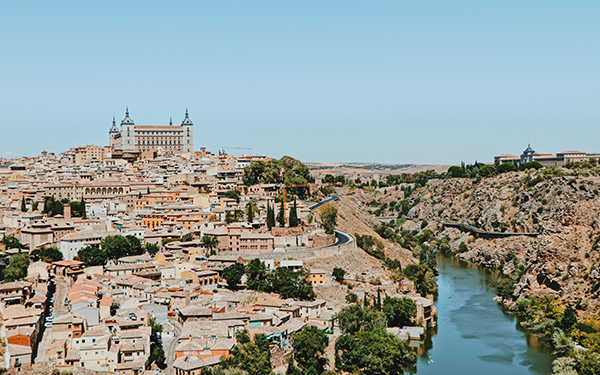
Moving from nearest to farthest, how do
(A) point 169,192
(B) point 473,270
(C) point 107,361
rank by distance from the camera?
(C) point 107,361
(A) point 169,192
(B) point 473,270

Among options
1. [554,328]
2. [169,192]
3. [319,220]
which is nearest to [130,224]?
[169,192]

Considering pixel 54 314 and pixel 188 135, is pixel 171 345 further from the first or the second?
pixel 188 135

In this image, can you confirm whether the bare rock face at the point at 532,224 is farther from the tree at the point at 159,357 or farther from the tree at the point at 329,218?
the tree at the point at 159,357

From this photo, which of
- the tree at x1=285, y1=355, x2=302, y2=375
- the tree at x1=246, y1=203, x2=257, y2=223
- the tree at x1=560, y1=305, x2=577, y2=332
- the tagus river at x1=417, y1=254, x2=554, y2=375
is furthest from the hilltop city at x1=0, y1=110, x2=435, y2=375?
the tree at x1=560, y1=305, x2=577, y2=332

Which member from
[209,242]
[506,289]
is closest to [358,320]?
[209,242]

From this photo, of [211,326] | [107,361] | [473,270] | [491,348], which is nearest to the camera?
[107,361]

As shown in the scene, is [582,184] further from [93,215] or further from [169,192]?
[93,215]

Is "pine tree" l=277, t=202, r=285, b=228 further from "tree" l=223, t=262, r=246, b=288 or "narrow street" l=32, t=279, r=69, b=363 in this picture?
"narrow street" l=32, t=279, r=69, b=363
